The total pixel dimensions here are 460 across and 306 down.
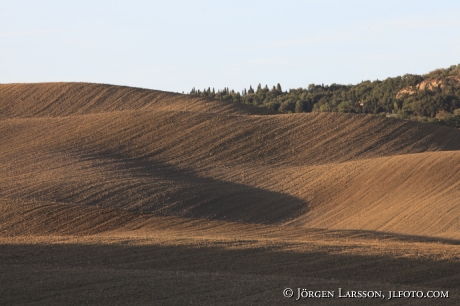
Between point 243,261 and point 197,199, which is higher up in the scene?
point 243,261

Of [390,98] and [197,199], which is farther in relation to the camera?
[390,98]

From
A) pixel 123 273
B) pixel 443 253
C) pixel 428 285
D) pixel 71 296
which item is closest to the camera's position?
pixel 71 296

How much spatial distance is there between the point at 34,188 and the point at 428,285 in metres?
22.8

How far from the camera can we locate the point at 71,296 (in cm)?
1339

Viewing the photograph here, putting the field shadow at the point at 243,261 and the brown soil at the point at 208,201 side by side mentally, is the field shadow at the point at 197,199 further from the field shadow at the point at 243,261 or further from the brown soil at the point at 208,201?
the field shadow at the point at 243,261

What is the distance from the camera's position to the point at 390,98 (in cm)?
9106

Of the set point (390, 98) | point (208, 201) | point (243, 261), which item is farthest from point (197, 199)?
point (390, 98)

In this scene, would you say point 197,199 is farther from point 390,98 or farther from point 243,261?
point 390,98

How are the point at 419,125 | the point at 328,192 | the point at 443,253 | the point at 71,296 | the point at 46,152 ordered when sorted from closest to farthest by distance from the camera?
1. the point at 71,296
2. the point at 443,253
3. the point at 328,192
4. the point at 46,152
5. the point at 419,125

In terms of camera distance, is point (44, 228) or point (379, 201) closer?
point (44, 228)

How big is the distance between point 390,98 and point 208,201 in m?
59.6

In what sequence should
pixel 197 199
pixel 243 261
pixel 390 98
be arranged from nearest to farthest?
pixel 243 261 → pixel 197 199 → pixel 390 98

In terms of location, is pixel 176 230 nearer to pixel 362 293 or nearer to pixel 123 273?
pixel 123 273

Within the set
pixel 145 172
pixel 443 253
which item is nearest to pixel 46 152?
pixel 145 172
